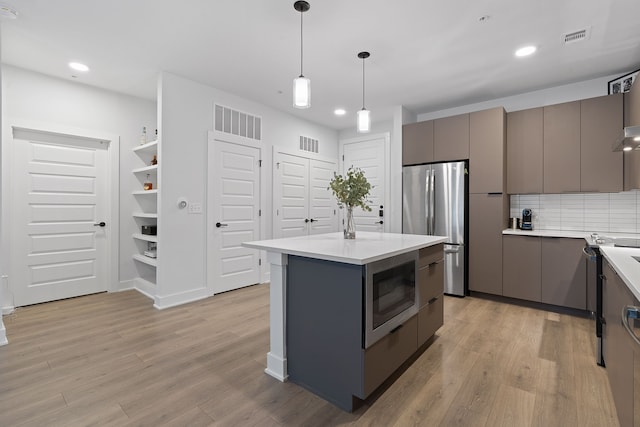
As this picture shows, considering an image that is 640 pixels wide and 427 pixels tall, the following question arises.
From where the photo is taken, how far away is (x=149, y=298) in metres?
3.83

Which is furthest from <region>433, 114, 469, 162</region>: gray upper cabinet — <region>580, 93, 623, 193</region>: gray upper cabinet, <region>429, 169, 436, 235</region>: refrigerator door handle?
<region>580, 93, 623, 193</region>: gray upper cabinet

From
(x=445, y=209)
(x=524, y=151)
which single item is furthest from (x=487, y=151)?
(x=445, y=209)

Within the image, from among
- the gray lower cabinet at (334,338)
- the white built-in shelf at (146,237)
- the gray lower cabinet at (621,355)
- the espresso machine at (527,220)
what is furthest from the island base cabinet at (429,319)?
the white built-in shelf at (146,237)

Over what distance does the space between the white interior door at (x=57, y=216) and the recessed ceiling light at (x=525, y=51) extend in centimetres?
502

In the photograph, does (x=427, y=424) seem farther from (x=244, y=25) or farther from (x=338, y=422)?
(x=244, y=25)

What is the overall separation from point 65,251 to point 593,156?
6305mm

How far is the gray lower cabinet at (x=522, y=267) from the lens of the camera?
3.45 meters

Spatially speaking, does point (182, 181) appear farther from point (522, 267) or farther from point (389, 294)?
point (522, 267)

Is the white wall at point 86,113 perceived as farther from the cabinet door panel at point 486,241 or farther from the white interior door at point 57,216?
the cabinet door panel at point 486,241

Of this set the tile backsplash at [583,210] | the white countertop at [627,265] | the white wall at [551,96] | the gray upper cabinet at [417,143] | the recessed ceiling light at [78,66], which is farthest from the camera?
the gray upper cabinet at [417,143]

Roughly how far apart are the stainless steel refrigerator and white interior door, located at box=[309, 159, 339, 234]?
172 cm

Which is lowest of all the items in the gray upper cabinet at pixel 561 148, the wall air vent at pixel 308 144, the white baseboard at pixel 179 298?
the white baseboard at pixel 179 298

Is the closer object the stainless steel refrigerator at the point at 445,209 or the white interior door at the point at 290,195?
the stainless steel refrigerator at the point at 445,209

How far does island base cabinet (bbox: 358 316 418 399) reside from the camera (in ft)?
5.59
